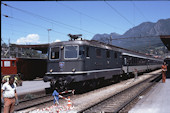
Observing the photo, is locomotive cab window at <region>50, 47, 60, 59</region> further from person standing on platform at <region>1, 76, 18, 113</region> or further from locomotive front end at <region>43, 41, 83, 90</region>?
person standing on platform at <region>1, 76, 18, 113</region>

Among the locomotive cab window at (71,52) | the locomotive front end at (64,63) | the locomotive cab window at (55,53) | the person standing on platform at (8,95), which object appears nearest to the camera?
the person standing on platform at (8,95)

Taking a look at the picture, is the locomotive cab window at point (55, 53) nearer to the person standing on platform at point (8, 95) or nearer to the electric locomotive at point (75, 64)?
the electric locomotive at point (75, 64)

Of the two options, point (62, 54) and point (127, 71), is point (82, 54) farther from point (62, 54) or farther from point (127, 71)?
point (127, 71)

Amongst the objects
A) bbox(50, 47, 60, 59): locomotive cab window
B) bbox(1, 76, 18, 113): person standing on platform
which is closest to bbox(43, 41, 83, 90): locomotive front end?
bbox(50, 47, 60, 59): locomotive cab window

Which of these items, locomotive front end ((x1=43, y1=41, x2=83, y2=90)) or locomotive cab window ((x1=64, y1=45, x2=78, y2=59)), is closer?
locomotive front end ((x1=43, y1=41, x2=83, y2=90))

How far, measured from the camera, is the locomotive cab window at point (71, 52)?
1337 cm

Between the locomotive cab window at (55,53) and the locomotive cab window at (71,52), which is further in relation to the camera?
the locomotive cab window at (55,53)

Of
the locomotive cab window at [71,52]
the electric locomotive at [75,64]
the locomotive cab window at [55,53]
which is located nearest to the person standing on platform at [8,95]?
the electric locomotive at [75,64]

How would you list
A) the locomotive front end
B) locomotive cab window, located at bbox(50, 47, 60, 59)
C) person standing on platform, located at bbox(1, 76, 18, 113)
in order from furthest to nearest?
1. locomotive cab window, located at bbox(50, 47, 60, 59)
2. the locomotive front end
3. person standing on platform, located at bbox(1, 76, 18, 113)

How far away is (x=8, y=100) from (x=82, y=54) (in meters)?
7.02

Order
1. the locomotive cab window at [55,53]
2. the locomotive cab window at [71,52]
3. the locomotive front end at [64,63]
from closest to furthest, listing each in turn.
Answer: the locomotive front end at [64,63] < the locomotive cab window at [71,52] < the locomotive cab window at [55,53]

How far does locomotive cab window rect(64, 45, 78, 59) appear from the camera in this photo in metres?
13.4

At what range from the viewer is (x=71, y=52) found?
13523 millimetres

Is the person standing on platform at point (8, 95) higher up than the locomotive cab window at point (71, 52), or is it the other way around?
the locomotive cab window at point (71, 52)
